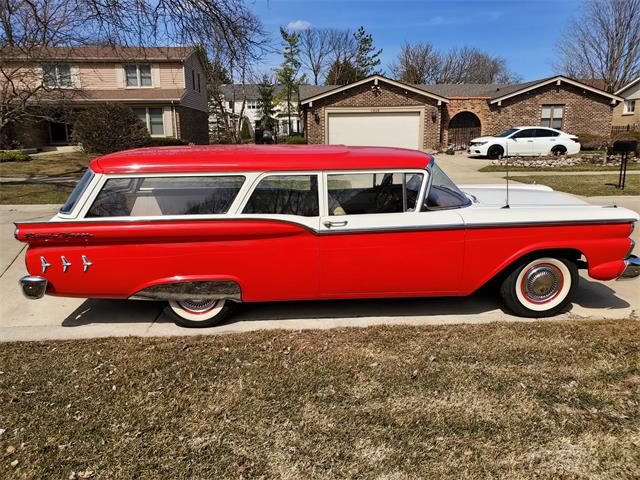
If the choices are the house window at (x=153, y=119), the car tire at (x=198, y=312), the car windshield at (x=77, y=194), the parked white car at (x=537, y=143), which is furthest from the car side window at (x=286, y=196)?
the house window at (x=153, y=119)

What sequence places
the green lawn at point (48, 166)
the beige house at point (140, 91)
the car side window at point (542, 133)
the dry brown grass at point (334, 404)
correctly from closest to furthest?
1. the dry brown grass at point (334, 404)
2. the green lawn at point (48, 166)
3. the car side window at point (542, 133)
4. the beige house at point (140, 91)

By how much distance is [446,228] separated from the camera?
12.9 feet

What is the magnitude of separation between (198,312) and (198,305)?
66 millimetres

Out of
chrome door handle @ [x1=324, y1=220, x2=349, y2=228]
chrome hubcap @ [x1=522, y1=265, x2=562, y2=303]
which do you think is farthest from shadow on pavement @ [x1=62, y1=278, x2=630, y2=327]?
chrome door handle @ [x1=324, y1=220, x2=349, y2=228]

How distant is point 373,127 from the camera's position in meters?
24.9

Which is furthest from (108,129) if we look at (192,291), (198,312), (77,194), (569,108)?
(569,108)

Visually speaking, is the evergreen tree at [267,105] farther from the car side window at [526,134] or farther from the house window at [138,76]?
the car side window at [526,134]

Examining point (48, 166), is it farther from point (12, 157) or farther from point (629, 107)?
point (629, 107)

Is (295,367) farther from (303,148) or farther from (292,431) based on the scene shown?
(303,148)

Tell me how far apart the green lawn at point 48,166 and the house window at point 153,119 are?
5.24 meters

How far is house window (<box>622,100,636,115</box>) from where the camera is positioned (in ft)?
118

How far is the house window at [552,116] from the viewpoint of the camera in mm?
25969

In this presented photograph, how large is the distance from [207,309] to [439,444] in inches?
92.5

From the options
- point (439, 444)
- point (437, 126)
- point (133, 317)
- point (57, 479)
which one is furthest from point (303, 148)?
point (437, 126)
